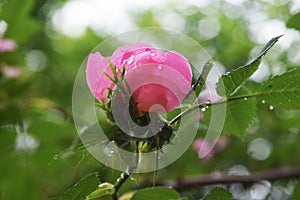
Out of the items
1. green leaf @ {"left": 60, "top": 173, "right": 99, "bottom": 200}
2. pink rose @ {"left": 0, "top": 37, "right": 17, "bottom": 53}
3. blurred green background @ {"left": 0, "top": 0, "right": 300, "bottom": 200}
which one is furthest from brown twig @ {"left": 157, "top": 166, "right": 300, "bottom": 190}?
pink rose @ {"left": 0, "top": 37, "right": 17, "bottom": 53}

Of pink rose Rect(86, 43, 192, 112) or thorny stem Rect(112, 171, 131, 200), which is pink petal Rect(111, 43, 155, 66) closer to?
pink rose Rect(86, 43, 192, 112)

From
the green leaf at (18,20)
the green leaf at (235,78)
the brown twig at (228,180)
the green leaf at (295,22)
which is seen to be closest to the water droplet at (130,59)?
the green leaf at (235,78)

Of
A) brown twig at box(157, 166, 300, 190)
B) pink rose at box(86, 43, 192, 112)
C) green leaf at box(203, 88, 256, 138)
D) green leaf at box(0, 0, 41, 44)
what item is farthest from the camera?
green leaf at box(0, 0, 41, 44)

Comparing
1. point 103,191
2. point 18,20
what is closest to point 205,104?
point 103,191

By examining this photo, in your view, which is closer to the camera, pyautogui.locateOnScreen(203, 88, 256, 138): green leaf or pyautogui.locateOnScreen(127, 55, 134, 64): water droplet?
pyautogui.locateOnScreen(127, 55, 134, 64): water droplet

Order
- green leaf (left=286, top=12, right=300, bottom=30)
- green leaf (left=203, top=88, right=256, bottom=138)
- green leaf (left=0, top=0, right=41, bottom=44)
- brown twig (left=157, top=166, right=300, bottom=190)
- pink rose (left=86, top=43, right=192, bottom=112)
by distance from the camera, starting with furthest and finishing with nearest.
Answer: green leaf (left=0, top=0, right=41, bottom=44), brown twig (left=157, top=166, right=300, bottom=190), green leaf (left=286, top=12, right=300, bottom=30), green leaf (left=203, top=88, right=256, bottom=138), pink rose (left=86, top=43, right=192, bottom=112)

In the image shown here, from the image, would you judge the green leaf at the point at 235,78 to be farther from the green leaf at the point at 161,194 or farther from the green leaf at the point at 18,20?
the green leaf at the point at 18,20
